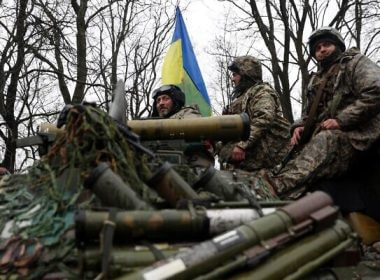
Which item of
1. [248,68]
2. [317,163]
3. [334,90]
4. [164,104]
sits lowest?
[317,163]

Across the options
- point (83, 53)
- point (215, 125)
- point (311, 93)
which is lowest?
point (215, 125)

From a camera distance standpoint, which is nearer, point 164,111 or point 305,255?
point 305,255

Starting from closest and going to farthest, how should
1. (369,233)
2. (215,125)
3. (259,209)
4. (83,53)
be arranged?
(259,209), (215,125), (369,233), (83,53)

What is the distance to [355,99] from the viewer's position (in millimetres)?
5734

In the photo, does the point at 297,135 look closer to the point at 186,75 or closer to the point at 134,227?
the point at 134,227

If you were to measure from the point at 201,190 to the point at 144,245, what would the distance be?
100 centimetres

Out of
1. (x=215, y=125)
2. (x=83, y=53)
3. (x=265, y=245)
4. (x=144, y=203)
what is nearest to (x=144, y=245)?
(x=144, y=203)

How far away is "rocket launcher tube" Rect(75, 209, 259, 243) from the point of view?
265cm

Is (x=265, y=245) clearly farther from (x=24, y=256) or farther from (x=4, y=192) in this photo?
(x=4, y=192)

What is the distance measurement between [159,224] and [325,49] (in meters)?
3.87

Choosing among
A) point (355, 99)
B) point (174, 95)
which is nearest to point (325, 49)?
point (355, 99)

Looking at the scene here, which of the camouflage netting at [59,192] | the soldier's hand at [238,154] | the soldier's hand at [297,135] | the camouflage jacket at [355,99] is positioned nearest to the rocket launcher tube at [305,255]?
the camouflage netting at [59,192]

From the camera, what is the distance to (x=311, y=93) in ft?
20.6

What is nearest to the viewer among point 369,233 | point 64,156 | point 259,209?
point 259,209
